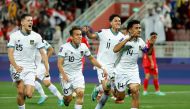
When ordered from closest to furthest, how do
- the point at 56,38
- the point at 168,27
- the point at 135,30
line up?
the point at 135,30 < the point at 56,38 < the point at 168,27

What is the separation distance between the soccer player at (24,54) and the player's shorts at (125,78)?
172 centimetres

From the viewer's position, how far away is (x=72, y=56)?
18734mm

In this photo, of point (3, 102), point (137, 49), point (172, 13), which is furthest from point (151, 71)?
point (172, 13)

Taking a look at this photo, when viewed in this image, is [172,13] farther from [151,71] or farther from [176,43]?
[151,71]

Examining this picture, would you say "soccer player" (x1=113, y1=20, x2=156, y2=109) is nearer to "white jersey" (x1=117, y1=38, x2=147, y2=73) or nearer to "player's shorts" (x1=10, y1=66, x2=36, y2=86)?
"white jersey" (x1=117, y1=38, x2=147, y2=73)

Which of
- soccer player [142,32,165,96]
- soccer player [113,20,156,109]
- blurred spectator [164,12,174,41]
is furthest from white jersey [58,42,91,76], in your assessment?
blurred spectator [164,12,174,41]

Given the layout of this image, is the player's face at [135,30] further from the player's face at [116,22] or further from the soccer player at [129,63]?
the player's face at [116,22]

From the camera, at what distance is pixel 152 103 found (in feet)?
73.6

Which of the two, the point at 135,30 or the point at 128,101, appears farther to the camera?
the point at 128,101

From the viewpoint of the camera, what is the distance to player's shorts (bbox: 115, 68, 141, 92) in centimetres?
1844

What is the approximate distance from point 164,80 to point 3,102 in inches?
458

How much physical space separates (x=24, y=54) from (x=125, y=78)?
7.95 feet

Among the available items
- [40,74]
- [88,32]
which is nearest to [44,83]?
[40,74]

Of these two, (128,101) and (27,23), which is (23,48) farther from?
(128,101)
